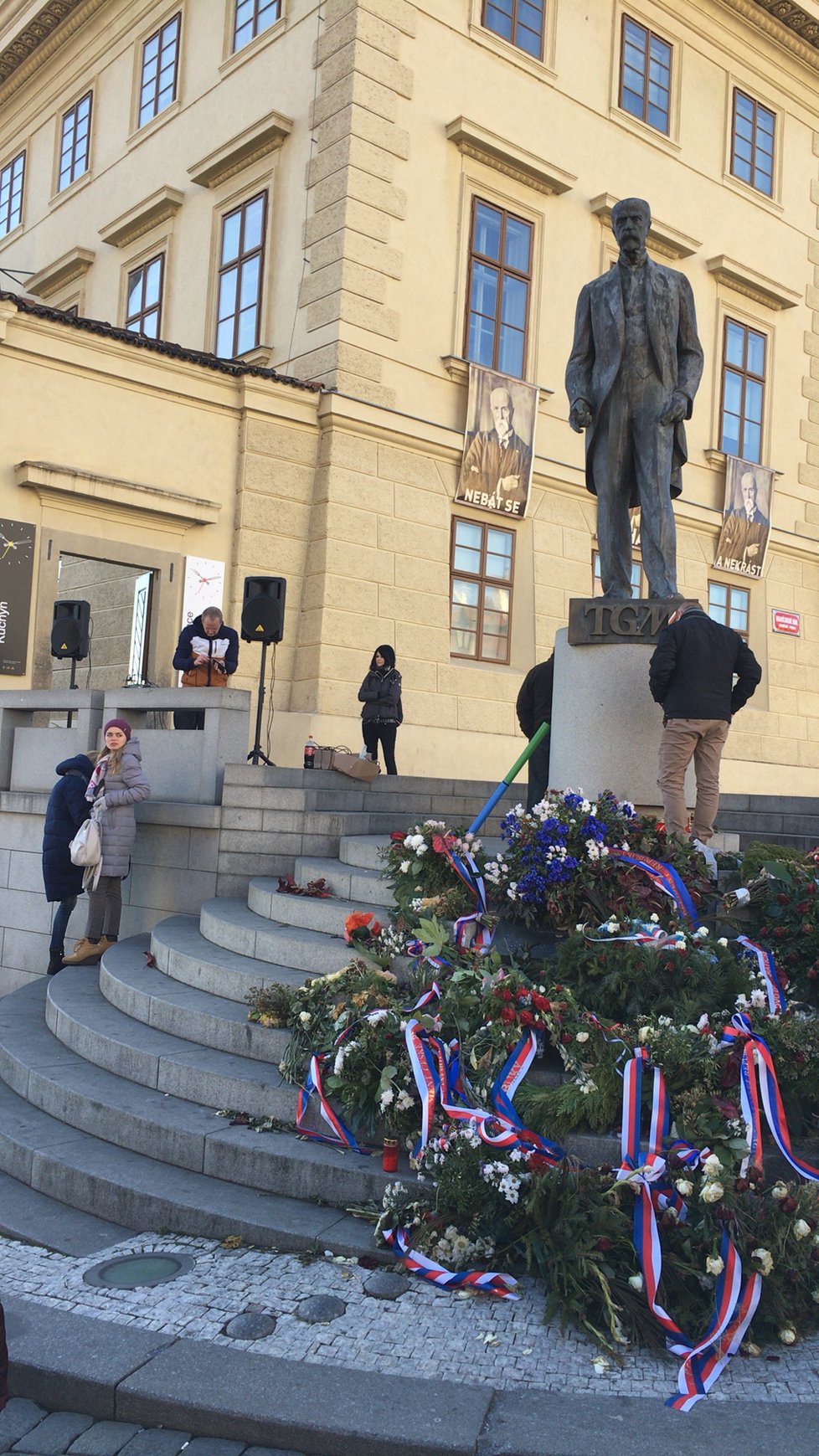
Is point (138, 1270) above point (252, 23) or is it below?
below

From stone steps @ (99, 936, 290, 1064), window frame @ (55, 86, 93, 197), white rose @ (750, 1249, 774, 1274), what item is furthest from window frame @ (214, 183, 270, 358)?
white rose @ (750, 1249, 774, 1274)

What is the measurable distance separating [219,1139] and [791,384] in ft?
62.8

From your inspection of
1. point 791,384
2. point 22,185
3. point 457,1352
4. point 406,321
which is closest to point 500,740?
point 406,321

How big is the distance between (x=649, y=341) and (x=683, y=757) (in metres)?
2.73

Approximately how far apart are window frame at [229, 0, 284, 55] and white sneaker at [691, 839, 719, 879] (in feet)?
47.2

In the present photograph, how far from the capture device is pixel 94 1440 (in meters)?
3.48

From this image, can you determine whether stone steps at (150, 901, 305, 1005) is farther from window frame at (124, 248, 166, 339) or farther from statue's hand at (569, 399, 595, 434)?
window frame at (124, 248, 166, 339)

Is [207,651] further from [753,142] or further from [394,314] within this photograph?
[753,142]

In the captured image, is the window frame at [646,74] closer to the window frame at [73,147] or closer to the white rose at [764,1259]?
the window frame at [73,147]

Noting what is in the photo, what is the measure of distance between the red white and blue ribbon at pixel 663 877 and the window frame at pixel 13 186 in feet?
70.7

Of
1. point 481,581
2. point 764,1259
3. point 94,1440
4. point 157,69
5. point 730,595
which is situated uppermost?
point 157,69

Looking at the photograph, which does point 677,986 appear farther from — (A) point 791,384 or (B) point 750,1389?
(A) point 791,384

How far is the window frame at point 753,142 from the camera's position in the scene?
65.1 ft

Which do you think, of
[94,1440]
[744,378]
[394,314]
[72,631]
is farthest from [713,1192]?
[744,378]
